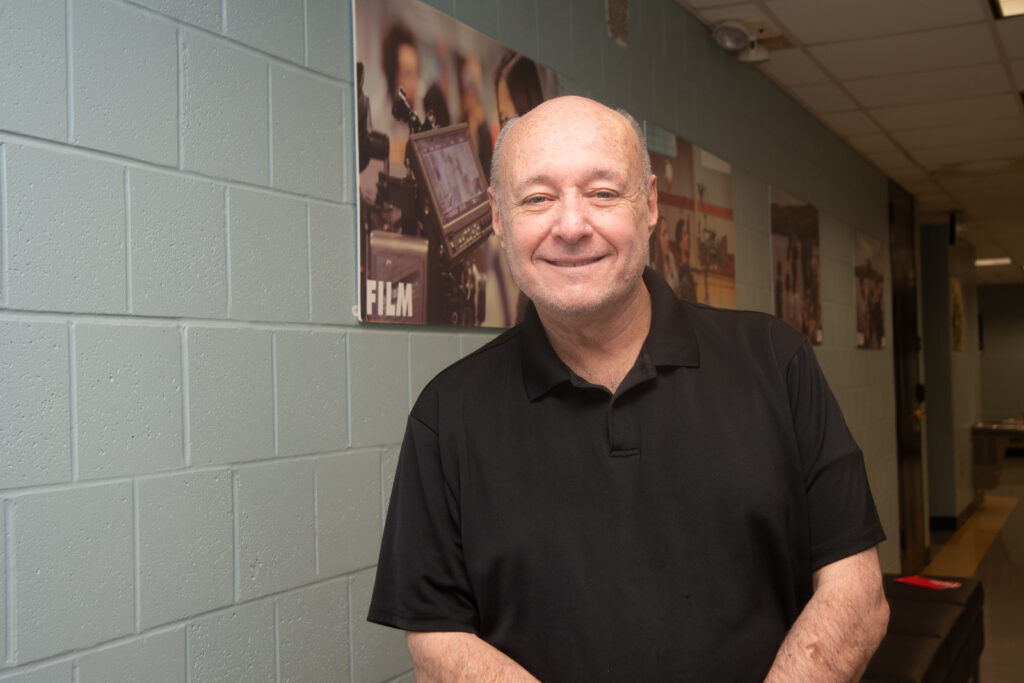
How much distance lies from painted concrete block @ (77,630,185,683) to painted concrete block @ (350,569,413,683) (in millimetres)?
468

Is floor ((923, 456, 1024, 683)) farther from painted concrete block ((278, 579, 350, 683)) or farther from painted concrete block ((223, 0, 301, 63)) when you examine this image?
painted concrete block ((223, 0, 301, 63))

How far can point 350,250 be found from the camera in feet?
6.50

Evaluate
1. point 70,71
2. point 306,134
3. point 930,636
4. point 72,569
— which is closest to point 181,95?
point 70,71

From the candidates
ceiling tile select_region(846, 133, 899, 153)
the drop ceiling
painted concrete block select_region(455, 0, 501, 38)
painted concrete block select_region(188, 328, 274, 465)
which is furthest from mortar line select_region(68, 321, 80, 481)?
ceiling tile select_region(846, 133, 899, 153)

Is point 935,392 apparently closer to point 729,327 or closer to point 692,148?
point 692,148

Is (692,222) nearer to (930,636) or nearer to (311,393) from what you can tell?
(930,636)

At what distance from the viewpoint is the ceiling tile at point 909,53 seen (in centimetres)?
401

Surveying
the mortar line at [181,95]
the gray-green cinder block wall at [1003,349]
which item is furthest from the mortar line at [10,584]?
the gray-green cinder block wall at [1003,349]

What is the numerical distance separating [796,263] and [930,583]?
186 centimetres

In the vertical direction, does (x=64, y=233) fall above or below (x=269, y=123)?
below

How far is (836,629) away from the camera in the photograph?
3.76 ft

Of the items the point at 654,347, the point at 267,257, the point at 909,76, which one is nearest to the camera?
the point at 654,347

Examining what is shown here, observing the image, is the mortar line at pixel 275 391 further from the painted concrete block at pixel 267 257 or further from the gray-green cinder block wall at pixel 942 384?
the gray-green cinder block wall at pixel 942 384

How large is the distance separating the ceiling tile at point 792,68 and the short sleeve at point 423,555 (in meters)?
3.54
